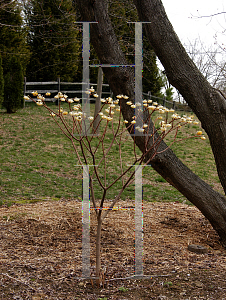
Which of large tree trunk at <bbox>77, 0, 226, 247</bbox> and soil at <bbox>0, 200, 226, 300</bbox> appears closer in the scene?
soil at <bbox>0, 200, 226, 300</bbox>

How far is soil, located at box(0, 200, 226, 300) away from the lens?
2.63 m

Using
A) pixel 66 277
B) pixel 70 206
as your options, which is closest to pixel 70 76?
pixel 70 206

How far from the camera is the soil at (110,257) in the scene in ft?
8.64

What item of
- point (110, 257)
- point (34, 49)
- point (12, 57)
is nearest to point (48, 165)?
point (110, 257)

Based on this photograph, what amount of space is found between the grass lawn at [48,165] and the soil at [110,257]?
3.98 feet

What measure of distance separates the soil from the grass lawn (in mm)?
1213

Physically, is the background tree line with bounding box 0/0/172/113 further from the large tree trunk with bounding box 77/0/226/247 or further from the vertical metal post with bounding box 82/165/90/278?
the vertical metal post with bounding box 82/165/90/278

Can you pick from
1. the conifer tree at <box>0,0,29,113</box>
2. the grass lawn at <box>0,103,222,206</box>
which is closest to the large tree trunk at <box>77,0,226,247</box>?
the grass lawn at <box>0,103,222,206</box>

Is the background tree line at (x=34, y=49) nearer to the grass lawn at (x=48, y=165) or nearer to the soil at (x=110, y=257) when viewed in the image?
the grass lawn at (x=48, y=165)

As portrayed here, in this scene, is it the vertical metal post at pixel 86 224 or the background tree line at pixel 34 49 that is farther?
the background tree line at pixel 34 49

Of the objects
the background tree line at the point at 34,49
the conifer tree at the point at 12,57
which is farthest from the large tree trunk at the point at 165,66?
the conifer tree at the point at 12,57

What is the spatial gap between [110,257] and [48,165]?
485 cm

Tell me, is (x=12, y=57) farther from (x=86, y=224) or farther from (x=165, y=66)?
(x=86, y=224)

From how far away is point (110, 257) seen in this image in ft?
10.7
